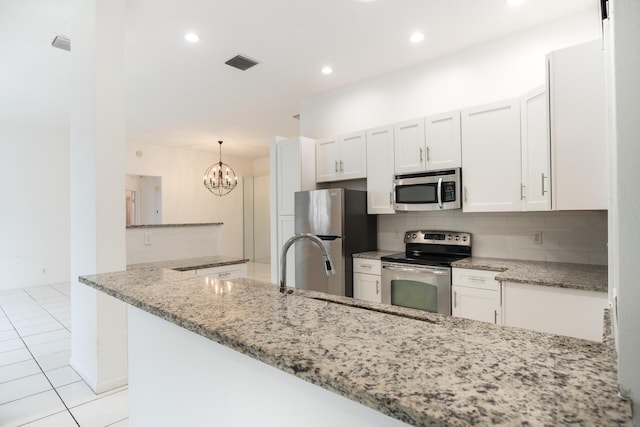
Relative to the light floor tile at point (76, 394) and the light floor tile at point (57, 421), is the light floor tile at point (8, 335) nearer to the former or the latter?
the light floor tile at point (76, 394)

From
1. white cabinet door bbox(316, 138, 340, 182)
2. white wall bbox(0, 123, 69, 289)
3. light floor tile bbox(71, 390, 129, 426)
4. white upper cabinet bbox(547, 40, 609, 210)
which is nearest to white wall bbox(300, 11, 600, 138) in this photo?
white cabinet door bbox(316, 138, 340, 182)

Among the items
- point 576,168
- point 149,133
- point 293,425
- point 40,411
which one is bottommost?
point 40,411

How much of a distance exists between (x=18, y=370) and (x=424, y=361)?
340 centimetres

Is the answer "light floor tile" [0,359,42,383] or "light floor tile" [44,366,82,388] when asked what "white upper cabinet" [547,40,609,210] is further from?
"light floor tile" [0,359,42,383]

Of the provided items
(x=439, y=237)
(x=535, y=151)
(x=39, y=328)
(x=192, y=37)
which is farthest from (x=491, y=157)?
(x=39, y=328)

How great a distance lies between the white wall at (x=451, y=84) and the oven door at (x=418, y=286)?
1.65 m

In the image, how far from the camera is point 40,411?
82.6 inches

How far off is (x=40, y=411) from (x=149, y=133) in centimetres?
525


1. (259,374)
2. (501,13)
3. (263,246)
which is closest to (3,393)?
(259,374)

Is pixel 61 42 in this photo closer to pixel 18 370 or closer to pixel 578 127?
pixel 18 370

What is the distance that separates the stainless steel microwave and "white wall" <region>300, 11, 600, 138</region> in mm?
751

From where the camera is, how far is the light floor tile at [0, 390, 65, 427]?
6.64ft

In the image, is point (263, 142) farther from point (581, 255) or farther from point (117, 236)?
point (581, 255)

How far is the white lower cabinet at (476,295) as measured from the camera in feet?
8.29
